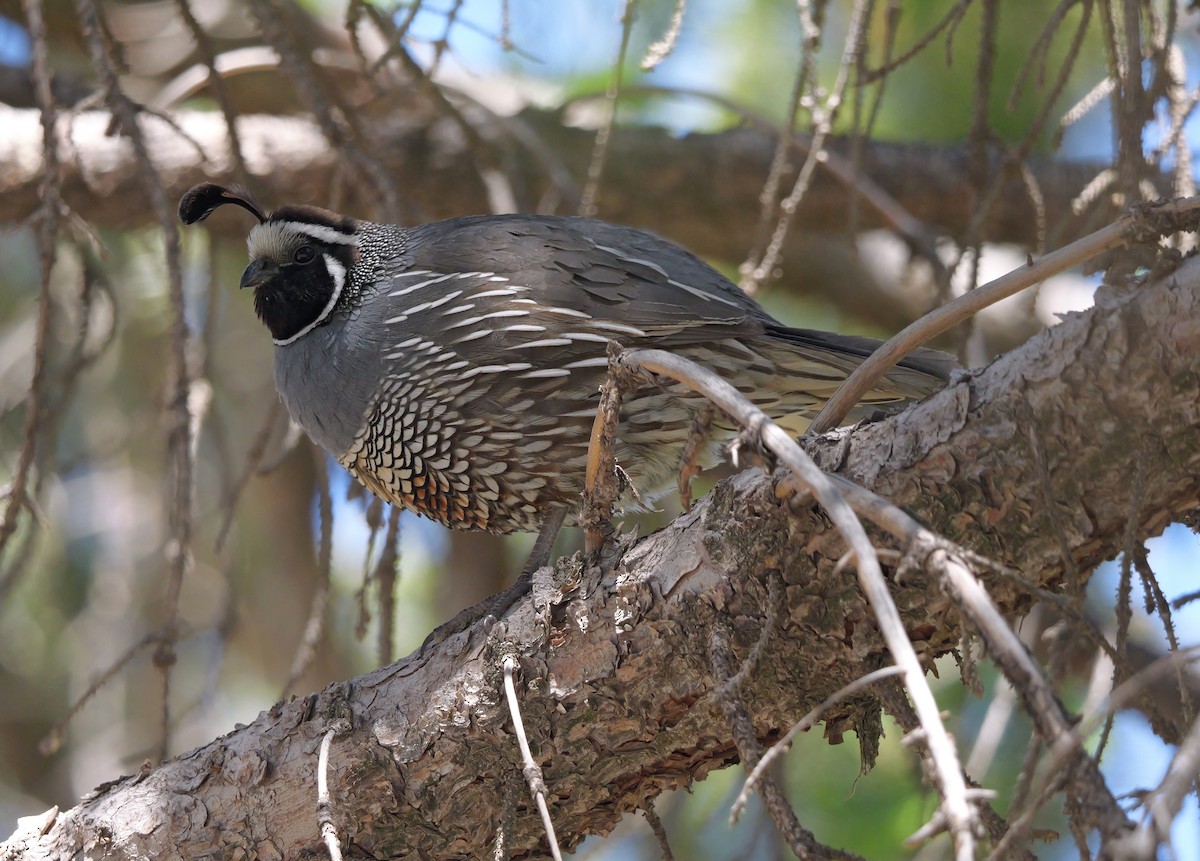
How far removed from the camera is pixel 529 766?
1.79 meters

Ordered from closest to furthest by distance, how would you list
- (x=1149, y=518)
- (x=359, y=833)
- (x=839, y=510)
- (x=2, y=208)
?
(x=839, y=510) < (x=1149, y=518) < (x=359, y=833) < (x=2, y=208)

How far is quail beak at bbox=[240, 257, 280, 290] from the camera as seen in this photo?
10.8 ft

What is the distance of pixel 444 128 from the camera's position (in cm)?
465

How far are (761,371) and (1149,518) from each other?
58.3 inches

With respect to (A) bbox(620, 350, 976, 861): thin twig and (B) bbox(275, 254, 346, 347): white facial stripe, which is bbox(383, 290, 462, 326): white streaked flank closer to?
(B) bbox(275, 254, 346, 347): white facial stripe

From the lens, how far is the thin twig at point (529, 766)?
5.18 feet

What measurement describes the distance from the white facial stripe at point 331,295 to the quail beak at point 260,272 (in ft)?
0.47

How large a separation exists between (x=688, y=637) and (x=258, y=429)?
3.50 m

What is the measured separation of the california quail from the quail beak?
16 centimetres

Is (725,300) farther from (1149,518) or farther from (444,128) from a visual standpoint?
(444,128)

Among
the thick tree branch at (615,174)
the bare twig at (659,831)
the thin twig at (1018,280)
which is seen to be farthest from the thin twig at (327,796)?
the thick tree branch at (615,174)

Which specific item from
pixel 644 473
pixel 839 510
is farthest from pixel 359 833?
pixel 839 510

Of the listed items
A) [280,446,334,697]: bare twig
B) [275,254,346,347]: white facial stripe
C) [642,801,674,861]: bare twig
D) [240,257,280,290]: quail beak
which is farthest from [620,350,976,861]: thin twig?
[240,257,280,290]: quail beak

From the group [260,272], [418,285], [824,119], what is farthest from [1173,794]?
[260,272]
